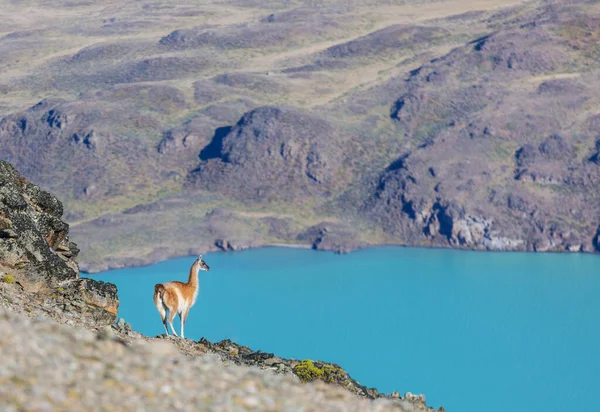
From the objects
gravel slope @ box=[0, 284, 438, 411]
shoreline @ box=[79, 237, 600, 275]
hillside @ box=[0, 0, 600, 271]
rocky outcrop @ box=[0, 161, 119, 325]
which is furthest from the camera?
hillside @ box=[0, 0, 600, 271]

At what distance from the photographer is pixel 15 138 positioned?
654ft

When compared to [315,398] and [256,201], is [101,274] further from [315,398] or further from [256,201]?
[315,398]

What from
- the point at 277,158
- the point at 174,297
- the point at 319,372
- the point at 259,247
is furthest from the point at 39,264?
the point at 277,158

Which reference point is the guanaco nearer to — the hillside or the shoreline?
the shoreline

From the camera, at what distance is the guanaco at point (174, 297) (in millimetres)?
31203

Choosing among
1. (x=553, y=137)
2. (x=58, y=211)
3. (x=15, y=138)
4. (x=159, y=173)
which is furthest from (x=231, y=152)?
(x=58, y=211)

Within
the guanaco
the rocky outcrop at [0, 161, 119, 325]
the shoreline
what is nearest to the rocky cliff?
the rocky outcrop at [0, 161, 119, 325]

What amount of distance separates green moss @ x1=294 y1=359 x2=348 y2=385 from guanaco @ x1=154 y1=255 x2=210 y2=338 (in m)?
3.41

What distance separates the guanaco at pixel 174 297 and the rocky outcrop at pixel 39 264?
211 cm

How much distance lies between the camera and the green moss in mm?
29281

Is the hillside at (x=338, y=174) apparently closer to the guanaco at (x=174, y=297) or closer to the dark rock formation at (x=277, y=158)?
the dark rock formation at (x=277, y=158)

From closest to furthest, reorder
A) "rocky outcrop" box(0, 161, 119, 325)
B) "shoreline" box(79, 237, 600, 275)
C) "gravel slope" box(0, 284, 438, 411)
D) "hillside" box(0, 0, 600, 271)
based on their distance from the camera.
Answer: "gravel slope" box(0, 284, 438, 411), "rocky outcrop" box(0, 161, 119, 325), "shoreline" box(79, 237, 600, 275), "hillside" box(0, 0, 600, 271)

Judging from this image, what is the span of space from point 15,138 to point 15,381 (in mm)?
193588

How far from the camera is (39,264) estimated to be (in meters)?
27.8
